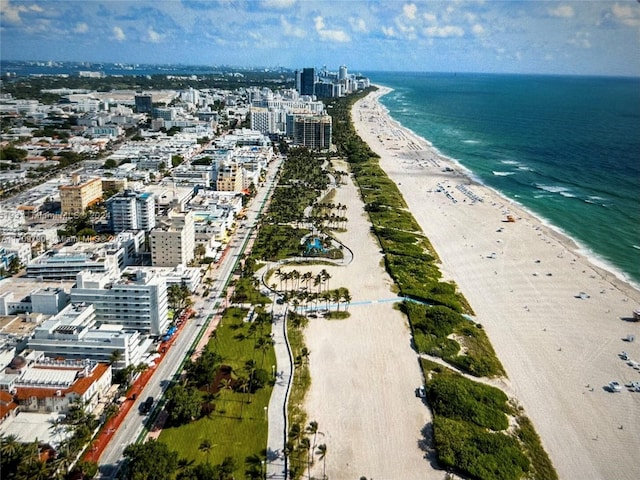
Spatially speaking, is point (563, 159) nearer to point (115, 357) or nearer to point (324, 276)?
point (324, 276)

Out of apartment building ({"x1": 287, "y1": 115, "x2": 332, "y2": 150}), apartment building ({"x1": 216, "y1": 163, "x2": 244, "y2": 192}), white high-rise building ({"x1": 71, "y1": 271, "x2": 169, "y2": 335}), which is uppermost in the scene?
apartment building ({"x1": 287, "y1": 115, "x2": 332, "y2": 150})

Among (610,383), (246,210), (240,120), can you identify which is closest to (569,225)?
(610,383)

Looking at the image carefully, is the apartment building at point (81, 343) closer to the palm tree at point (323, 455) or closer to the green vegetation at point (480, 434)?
the palm tree at point (323, 455)

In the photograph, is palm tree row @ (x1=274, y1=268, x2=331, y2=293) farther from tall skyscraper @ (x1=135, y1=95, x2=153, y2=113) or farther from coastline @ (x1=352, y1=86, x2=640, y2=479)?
tall skyscraper @ (x1=135, y1=95, x2=153, y2=113)

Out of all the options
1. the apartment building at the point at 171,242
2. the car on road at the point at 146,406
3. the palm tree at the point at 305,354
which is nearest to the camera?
the car on road at the point at 146,406

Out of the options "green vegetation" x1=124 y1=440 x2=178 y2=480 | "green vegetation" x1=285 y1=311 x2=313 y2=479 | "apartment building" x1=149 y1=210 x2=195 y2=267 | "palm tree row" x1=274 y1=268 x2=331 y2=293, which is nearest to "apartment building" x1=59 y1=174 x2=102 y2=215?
"apartment building" x1=149 y1=210 x2=195 y2=267

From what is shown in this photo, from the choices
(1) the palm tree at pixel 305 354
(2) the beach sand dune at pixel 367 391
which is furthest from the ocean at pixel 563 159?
(1) the palm tree at pixel 305 354
